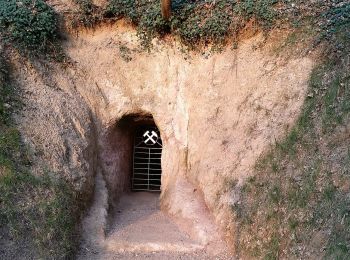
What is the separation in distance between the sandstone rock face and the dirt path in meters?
0.32

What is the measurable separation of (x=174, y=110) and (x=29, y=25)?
4.00 m

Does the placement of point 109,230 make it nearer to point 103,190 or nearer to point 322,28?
point 103,190

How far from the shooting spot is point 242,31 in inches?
411

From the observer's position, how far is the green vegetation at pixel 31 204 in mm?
7520

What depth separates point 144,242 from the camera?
8.69 m

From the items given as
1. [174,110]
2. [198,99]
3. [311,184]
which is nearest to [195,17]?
[198,99]

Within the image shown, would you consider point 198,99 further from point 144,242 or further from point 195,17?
point 144,242

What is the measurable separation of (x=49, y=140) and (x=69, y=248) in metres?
2.37

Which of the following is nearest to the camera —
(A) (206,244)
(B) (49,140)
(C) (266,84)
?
(A) (206,244)

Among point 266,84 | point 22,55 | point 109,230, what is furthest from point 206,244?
point 22,55

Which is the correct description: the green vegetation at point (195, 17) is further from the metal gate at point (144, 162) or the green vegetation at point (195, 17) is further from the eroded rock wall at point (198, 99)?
the metal gate at point (144, 162)

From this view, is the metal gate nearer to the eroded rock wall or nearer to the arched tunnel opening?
the arched tunnel opening

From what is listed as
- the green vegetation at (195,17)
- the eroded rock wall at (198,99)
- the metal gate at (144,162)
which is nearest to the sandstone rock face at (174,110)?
the eroded rock wall at (198,99)

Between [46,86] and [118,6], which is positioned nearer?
[46,86]
